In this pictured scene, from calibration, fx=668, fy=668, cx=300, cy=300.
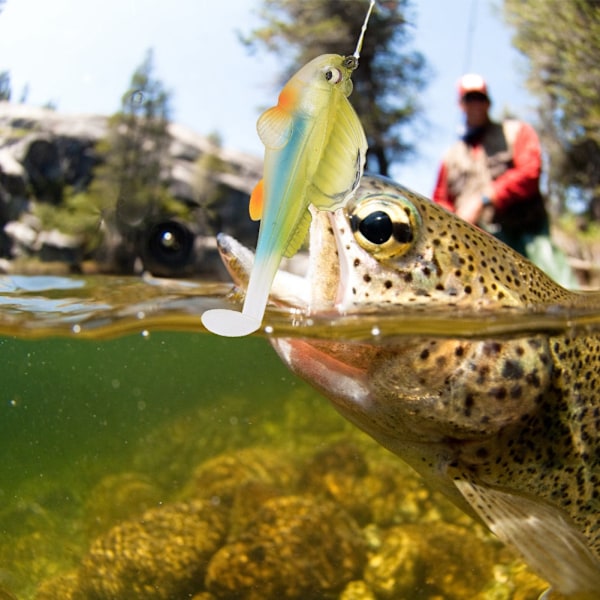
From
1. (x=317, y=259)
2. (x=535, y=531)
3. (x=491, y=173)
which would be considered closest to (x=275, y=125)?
(x=317, y=259)

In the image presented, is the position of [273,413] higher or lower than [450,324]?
lower

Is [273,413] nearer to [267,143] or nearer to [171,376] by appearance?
[171,376]

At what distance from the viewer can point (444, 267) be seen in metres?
2.34

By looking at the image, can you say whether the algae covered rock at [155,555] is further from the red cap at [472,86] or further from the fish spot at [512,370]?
the red cap at [472,86]

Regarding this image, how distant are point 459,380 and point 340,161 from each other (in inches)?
41.9

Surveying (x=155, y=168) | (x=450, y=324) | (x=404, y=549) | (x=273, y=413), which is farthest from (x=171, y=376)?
(x=155, y=168)

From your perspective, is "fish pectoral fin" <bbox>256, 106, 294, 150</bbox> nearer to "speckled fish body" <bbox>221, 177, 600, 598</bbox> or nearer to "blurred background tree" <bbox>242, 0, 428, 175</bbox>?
"speckled fish body" <bbox>221, 177, 600, 598</bbox>

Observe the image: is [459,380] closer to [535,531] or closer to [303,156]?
[535,531]

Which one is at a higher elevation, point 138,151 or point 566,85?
point 566,85

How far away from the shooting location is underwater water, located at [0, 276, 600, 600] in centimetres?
314

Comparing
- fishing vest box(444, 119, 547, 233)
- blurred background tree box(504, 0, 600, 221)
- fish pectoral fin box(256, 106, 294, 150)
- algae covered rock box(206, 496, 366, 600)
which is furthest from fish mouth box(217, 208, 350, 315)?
blurred background tree box(504, 0, 600, 221)

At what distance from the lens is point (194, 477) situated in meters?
4.41

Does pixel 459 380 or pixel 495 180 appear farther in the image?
pixel 495 180

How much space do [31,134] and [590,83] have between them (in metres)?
13.1
